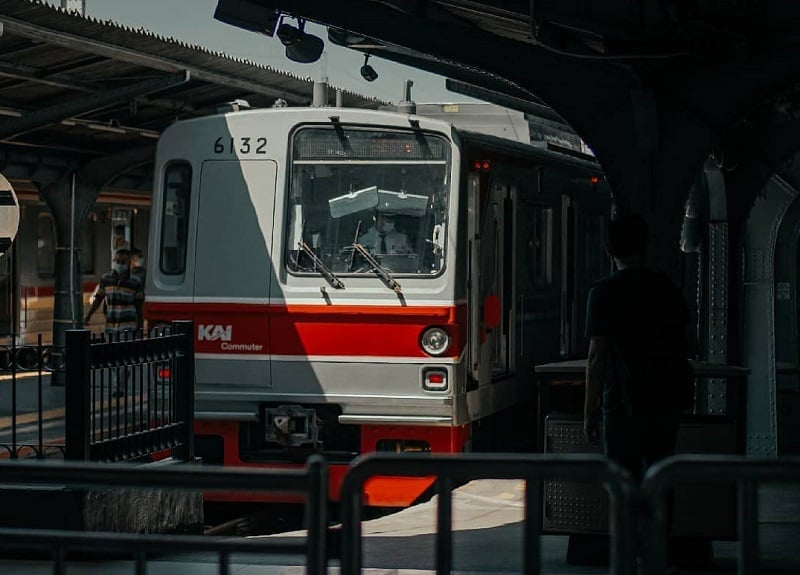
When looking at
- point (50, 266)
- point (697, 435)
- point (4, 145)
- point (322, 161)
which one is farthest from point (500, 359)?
point (50, 266)

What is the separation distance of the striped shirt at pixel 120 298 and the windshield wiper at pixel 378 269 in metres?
5.72

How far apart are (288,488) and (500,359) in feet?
25.1

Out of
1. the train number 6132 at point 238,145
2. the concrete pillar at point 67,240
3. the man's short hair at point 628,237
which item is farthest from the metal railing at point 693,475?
the concrete pillar at point 67,240

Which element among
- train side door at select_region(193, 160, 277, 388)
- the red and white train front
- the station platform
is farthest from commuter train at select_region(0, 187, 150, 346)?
the station platform

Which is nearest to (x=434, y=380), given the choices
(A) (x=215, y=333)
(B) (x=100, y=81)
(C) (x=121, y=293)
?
(A) (x=215, y=333)

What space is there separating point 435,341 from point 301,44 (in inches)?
110

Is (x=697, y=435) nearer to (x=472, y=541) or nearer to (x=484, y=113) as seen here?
(x=472, y=541)

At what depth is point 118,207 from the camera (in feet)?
81.9

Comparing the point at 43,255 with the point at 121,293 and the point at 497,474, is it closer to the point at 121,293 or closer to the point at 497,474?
the point at 121,293

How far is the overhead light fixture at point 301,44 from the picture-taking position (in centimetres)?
1182

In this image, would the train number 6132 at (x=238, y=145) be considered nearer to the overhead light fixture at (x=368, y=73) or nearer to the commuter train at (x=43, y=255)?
the overhead light fixture at (x=368, y=73)

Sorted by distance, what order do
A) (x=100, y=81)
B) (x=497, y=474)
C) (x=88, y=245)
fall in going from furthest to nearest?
(x=88, y=245), (x=100, y=81), (x=497, y=474)

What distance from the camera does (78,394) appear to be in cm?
834

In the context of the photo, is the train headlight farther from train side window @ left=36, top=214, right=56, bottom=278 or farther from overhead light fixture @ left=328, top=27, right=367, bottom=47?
train side window @ left=36, top=214, right=56, bottom=278
